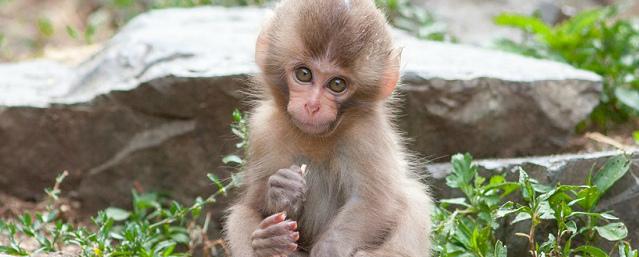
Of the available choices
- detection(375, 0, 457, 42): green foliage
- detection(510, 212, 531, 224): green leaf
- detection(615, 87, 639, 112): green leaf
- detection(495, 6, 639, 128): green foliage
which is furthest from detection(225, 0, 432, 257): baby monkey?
detection(375, 0, 457, 42): green foliage

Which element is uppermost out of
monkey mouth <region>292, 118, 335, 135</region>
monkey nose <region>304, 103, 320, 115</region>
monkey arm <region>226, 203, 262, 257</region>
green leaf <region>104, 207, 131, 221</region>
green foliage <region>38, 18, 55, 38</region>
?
monkey nose <region>304, 103, 320, 115</region>

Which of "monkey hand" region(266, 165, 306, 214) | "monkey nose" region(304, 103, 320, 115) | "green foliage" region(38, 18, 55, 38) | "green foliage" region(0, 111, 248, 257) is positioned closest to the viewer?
"monkey nose" region(304, 103, 320, 115)

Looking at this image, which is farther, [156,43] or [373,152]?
[156,43]

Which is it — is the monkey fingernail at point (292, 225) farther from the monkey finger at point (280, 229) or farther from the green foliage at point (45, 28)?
the green foliage at point (45, 28)

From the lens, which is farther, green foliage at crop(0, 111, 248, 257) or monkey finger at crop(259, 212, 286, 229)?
green foliage at crop(0, 111, 248, 257)

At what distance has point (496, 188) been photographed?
217 inches

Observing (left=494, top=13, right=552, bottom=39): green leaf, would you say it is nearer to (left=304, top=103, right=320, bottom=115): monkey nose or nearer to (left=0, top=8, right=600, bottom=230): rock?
(left=0, top=8, right=600, bottom=230): rock

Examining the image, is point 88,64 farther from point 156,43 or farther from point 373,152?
point 373,152

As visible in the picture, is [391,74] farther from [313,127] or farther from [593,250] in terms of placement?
[593,250]

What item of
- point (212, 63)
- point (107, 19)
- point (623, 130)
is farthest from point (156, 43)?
point (107, 19)

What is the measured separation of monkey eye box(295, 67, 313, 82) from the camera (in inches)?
184

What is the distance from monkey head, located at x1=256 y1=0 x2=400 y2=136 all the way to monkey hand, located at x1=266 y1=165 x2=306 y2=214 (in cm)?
25

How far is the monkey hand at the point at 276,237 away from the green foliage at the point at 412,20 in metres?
5.38

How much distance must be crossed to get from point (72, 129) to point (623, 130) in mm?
4695
